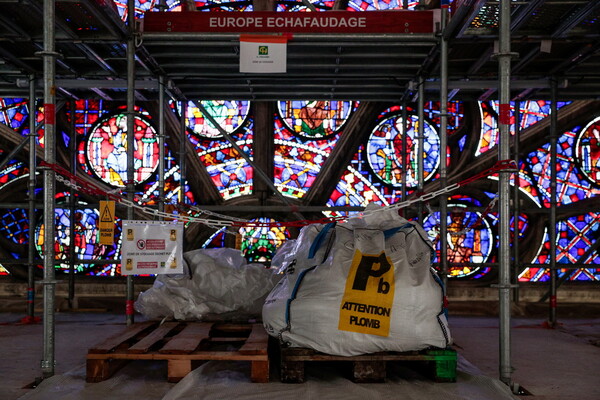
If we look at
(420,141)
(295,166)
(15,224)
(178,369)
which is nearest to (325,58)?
(420,141)

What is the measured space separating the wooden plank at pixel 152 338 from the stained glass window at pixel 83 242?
14.4ft

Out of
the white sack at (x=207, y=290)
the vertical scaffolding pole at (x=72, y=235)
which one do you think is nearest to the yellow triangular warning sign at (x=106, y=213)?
the white sack at (x=207, y=290)

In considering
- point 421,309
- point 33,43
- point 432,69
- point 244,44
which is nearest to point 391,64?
point 432,69

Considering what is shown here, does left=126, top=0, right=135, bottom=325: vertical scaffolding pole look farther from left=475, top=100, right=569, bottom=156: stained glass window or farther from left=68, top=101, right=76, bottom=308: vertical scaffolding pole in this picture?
left=475, top=100, right=569, bottom=156: stained glass window

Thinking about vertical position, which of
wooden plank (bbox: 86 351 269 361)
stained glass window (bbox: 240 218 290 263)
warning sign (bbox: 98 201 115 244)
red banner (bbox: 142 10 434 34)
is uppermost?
red banner (bbox: 142 10 434 34)

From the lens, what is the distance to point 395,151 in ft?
34.7

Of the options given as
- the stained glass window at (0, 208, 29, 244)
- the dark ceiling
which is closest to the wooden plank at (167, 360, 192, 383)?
the dark ceiling

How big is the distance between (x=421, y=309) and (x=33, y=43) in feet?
17.8

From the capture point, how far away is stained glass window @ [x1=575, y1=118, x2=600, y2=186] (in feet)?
34.0

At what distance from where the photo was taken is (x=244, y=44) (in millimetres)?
6559

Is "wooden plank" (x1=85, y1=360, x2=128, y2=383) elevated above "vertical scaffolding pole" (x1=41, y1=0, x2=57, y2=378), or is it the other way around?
"vertical scaffolding pole" (x1=41, y1=0, x2=57, y2=378)

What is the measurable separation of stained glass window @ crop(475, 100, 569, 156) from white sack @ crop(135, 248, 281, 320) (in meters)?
5.23

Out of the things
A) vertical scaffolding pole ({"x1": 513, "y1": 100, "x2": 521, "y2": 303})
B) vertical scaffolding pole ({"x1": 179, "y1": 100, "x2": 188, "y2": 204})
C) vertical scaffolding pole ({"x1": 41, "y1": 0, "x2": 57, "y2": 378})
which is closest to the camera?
vertical scaffolding pole ({"x1": 41, "y1": 0, "x2": 57, "y2": 378})

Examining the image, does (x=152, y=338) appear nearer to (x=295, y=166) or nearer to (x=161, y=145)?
(x=161, y=145)
